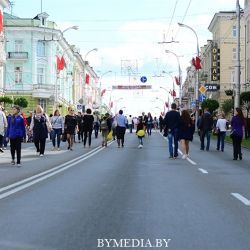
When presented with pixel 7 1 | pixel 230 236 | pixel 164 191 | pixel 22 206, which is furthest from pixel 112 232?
pixel 7 1

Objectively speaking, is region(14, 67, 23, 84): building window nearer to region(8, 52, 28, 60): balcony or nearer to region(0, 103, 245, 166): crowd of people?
region(8, 52, 28, 60): balcony

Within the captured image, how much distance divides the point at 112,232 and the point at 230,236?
1.35 metres

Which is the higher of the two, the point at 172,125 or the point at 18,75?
the point at 18,75

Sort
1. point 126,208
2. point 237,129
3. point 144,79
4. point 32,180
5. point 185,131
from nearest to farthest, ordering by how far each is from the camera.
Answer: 1. point 126,208
2. point 32,180
3. point 185,131
4. point 237,129
5. point 144,79

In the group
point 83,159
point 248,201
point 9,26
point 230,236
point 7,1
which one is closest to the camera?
point 230,236

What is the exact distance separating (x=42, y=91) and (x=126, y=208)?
237 feet

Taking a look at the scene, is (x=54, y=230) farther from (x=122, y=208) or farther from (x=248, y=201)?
(x=248, y=201)

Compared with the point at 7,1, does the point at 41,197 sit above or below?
below

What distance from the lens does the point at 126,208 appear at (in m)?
9.46

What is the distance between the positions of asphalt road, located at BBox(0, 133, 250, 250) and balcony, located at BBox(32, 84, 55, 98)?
64.4 meters

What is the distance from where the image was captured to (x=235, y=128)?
21469 millimetres

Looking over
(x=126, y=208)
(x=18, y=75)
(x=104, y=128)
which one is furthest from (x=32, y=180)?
(x=18, y=75)

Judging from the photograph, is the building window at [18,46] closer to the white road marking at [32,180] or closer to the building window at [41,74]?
the building window at [41,74]

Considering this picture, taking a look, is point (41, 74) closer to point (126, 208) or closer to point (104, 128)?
point (104, 128)
